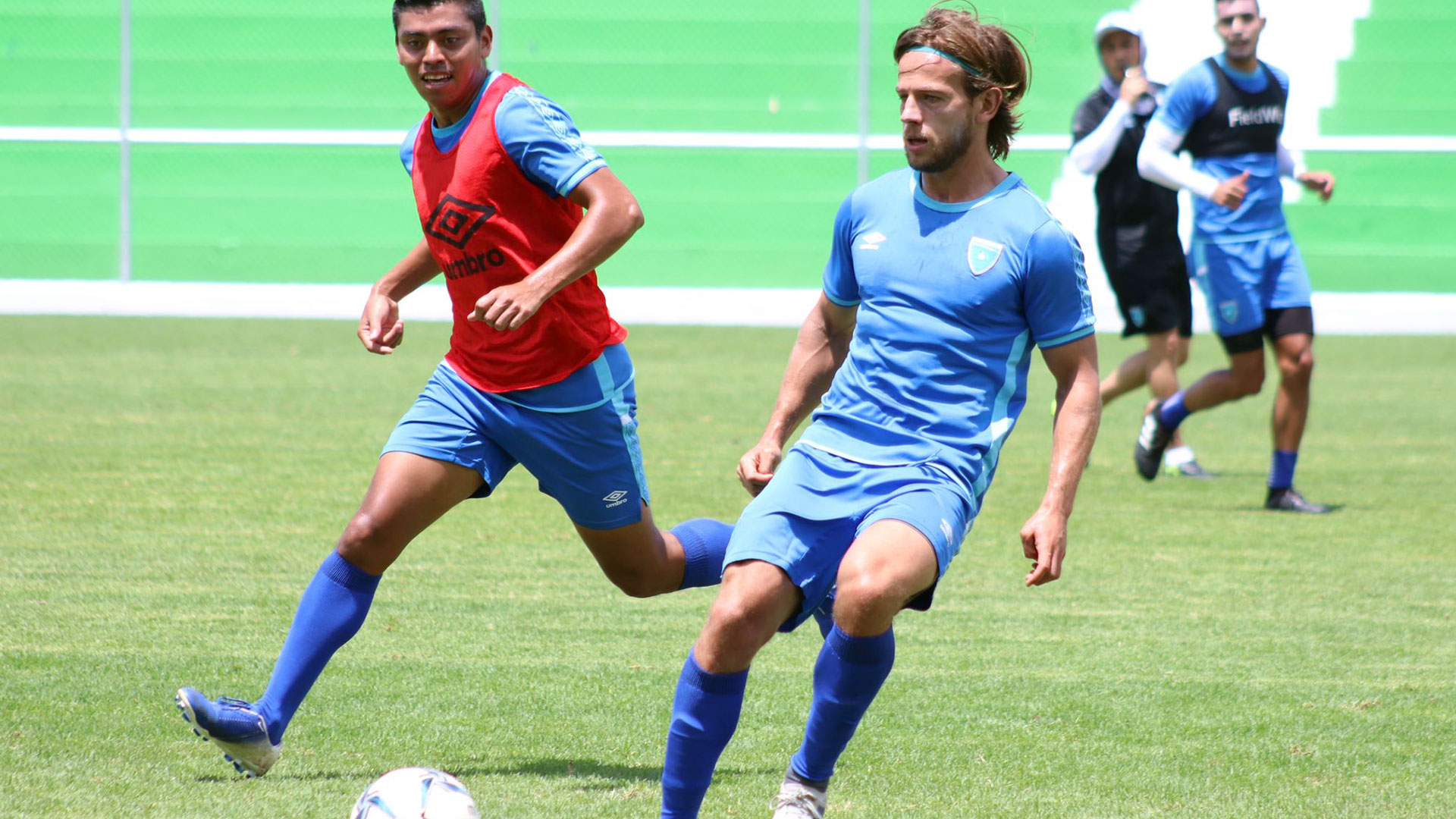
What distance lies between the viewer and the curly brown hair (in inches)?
157

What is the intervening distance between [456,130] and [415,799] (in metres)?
1.77

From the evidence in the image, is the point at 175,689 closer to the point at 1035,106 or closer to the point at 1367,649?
the point at 1367,649

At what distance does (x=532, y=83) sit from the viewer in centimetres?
2227

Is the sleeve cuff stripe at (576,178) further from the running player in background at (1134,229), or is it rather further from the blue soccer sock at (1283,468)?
the running player in background at (1134,229)

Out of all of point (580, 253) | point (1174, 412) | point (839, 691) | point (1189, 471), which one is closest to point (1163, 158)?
point (1174, 412)

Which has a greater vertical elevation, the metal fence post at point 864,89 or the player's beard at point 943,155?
the player's beard at point 943,155

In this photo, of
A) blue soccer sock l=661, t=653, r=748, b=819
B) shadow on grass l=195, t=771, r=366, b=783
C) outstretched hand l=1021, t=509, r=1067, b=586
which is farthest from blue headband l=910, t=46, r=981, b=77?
shadow on grass l=195, t=771, r=366, b=783

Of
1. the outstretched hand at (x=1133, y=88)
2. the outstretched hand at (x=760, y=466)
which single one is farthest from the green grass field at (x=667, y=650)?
the outstretched hand at (x=1133, y=88)

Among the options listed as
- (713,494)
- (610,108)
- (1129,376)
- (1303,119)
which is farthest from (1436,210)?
(713,494)

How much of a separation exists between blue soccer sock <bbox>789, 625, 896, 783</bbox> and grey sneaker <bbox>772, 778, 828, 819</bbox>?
30 millimetres

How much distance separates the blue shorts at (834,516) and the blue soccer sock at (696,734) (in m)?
0.27

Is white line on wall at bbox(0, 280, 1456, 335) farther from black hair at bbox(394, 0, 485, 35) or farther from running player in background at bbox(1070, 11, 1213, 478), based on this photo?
A: black hair at bbox(394, 0, 485, 35)

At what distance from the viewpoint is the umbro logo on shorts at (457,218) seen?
4395mm

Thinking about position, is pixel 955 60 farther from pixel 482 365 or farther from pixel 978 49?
pixel 482 365
